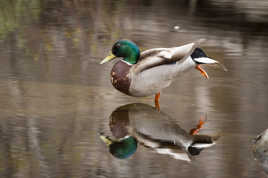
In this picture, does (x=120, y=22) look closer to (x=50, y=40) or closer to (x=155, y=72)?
(x=50, y=40)

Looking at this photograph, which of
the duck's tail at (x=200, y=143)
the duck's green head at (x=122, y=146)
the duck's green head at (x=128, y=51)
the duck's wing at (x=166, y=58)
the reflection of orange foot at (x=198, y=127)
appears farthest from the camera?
the duck's green head at (x=128, y=51)

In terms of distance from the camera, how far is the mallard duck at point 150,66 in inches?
225

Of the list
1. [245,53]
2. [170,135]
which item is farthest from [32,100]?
[245,53]

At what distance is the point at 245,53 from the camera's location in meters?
8.21

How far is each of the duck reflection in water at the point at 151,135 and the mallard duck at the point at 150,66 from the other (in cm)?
22

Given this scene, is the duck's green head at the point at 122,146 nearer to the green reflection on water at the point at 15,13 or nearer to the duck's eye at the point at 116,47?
the duck's eye at the point at 116,47

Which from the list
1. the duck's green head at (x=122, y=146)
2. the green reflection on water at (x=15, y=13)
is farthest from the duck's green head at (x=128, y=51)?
the green reflection on water at (x=15, y=13)

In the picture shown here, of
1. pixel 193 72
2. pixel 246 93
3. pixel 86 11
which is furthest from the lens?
pixel 86 11

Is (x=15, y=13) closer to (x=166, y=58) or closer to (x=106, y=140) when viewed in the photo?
(x=166, y=58)

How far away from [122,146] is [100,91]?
4.94ft

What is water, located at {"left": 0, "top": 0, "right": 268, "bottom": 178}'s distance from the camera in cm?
443

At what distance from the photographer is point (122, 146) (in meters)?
4.80

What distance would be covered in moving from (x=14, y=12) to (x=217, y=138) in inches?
247

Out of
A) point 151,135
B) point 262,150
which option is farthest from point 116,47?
point 262,150
